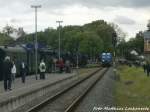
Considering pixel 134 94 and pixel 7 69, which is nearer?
pixel 7 69

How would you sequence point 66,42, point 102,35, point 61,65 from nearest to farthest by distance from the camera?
point 61,65, point 66,42, point 102,35

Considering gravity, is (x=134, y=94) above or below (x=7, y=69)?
below

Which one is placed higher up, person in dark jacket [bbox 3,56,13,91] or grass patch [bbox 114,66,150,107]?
person in dark jacket [bbox 3,56,13,91]

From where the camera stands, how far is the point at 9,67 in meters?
30.8

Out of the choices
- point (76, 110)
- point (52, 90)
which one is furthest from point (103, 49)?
point (76, 110)

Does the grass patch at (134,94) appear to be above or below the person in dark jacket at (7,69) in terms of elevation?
below

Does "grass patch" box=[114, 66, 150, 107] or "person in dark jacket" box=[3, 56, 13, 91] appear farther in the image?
"person in dark jacket" box=[3, 56, 13, 91]

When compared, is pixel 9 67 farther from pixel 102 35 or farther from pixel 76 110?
pixel 102 35

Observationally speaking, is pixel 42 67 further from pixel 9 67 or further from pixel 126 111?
pixel 126 111

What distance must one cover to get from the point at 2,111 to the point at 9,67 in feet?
29.7

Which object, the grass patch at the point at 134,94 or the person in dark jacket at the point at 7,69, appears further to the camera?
the person in dark jacket at the point at 7,69

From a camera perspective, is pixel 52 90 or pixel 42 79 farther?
pixel 42 79

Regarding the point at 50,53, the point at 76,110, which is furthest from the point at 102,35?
the point at 76,110

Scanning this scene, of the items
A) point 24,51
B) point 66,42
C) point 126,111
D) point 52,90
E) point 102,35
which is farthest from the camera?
point 102,35
